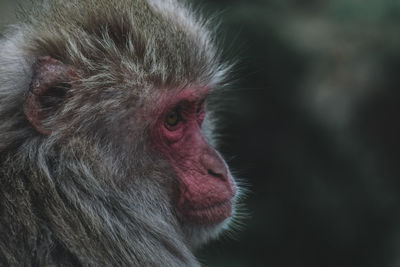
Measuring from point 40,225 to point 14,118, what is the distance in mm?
608

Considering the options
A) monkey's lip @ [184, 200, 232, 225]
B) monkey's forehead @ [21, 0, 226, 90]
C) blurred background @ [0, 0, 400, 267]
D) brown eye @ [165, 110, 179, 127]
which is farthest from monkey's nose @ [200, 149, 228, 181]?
blurred background @ [0, 0, 400, 267]

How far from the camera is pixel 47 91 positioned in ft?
12.8

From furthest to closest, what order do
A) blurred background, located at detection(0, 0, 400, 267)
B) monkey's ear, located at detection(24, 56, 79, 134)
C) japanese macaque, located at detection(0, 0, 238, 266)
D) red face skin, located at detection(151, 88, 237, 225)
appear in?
1. blurred background, located at detection(0, 0, 400, 267)
2. red face skin, located at detection(151, 88, 237, 225)
3. monkey's ear, located at detection(24, 56, 79, 134)
4. japanese macaque, located at detection(0, 0, 238, 266)

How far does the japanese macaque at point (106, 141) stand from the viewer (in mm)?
3754

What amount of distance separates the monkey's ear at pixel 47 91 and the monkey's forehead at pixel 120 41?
0.11 metres

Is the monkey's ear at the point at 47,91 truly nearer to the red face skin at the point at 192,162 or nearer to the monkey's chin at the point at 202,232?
the red face skin at the point at 192,162

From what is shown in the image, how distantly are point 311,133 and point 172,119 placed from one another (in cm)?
498

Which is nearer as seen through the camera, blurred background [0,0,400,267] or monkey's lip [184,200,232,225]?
monkey's lip [184,200,232,225]

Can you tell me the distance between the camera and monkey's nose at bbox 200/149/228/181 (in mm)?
4426

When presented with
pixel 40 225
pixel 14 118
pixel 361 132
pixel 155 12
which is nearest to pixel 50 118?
pixel 14 118

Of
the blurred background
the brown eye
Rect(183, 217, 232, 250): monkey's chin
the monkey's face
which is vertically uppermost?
the blurred background

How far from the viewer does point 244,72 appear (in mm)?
8688

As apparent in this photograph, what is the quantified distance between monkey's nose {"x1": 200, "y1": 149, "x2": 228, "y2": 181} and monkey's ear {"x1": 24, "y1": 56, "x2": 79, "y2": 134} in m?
0.94

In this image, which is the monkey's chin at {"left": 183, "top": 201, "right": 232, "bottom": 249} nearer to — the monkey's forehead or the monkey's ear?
the monkey's forehead
